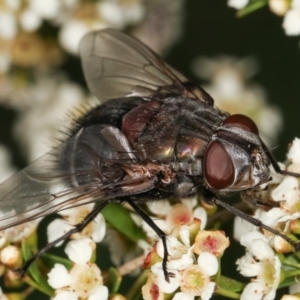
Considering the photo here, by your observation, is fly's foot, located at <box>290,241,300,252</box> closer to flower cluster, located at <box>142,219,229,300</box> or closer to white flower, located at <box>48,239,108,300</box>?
flower cluster, located at <box>142,219,229,300</box>

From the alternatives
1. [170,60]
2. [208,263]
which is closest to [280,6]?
[208,263]

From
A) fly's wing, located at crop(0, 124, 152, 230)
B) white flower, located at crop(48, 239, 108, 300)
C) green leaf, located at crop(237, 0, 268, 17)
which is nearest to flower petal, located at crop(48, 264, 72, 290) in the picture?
white flower, located at crop(48, 239, 108, 300)

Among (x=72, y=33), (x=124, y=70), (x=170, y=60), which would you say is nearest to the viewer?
(x=124, y=70)

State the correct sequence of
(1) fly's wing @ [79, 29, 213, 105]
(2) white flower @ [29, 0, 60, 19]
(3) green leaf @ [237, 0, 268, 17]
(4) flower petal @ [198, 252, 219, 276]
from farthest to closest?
(2) white flower @ [29, 0, 60, 19], (1) fly's wing @ [79, 29, 213, 105], (3) green leaf @ [237, 0, 268, 17], (4) flower petal @ [198, 252, 219, 276]

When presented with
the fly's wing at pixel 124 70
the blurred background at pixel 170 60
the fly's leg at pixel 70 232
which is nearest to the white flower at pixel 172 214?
the fly's leg at pixel 70 232

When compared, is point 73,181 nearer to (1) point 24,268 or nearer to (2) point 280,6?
(1) point 24,268

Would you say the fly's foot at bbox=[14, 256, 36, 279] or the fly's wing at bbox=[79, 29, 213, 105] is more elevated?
the fly's wing at bbox=[79, 29, 213, 105]
